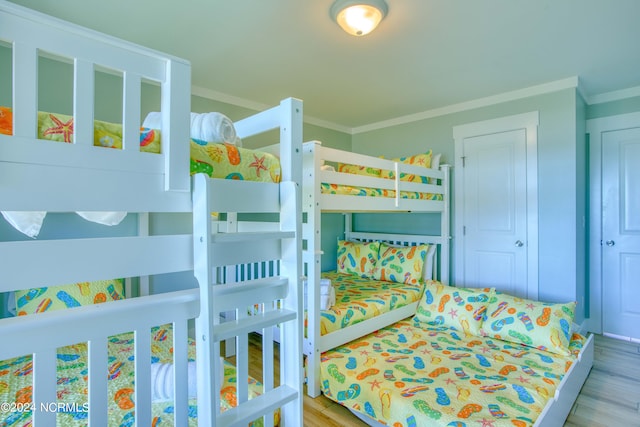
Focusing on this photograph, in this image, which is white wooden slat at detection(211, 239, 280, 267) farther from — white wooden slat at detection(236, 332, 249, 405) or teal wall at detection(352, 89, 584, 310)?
teal wall at detection(352, 89, 584, 310)

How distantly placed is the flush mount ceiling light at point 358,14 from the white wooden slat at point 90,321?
5.19ft

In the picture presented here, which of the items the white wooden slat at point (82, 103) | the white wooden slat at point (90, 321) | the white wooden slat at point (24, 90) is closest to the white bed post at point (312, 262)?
the white wooden slat at point (90, 321)

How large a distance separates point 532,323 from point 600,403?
21.3 inches

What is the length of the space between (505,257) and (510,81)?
1.58m

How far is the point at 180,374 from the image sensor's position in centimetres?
105

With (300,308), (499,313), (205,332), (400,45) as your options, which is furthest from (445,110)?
(205,332)

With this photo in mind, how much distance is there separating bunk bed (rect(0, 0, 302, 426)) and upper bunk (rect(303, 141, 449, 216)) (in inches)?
26.5

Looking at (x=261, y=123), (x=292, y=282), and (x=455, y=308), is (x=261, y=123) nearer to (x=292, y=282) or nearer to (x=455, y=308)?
(x=292, y=282)

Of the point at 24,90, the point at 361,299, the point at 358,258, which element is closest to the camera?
the point at 24,90

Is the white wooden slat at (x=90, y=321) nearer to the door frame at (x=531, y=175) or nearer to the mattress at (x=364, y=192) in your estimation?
the mattress at (x=364, y=192)

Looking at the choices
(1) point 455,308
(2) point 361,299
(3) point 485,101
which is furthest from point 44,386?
(3) point 485,101

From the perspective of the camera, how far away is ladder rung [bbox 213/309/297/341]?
107cm

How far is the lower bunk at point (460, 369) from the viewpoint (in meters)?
1.63

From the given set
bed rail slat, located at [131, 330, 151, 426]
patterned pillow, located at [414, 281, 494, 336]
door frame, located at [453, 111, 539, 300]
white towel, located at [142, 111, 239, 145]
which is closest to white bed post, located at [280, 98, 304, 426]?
white towel, located at [142, 111, 239, 145]
